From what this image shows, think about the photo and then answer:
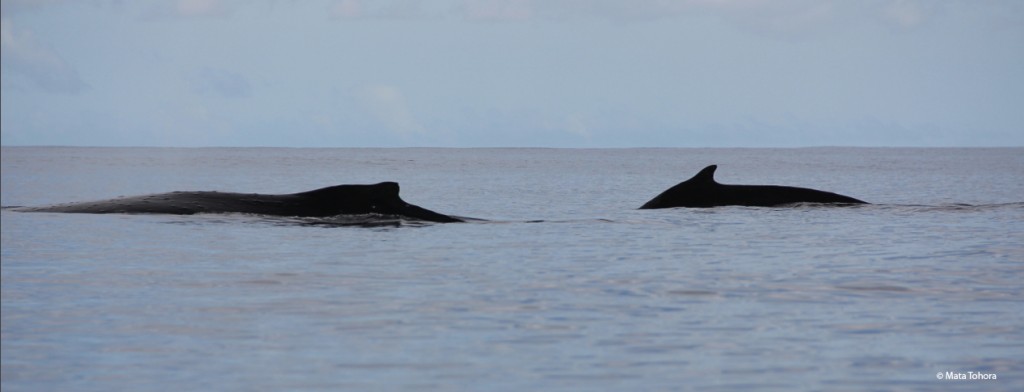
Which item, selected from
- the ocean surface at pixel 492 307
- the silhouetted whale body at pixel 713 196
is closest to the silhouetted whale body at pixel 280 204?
the ocean surface at pixel 492 307

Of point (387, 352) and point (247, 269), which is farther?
point (247, 269)

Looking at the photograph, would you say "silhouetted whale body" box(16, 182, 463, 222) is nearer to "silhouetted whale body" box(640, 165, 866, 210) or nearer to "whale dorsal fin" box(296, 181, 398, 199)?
"whale dorsal fin" box(296, 181, 398, 199)

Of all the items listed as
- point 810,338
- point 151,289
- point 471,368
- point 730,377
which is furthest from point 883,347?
point 151,289

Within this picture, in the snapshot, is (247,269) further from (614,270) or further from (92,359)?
(92,359)

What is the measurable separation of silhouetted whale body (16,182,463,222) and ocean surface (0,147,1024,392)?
0.61m

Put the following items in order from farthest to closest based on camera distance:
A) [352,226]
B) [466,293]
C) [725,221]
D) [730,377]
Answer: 1. [725,221]
2. [352,226]
3. [466,293]
4. [730,377]

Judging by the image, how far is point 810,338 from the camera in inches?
474

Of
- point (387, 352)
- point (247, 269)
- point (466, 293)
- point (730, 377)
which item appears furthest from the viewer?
point (247, 269)

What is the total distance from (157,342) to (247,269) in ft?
19.5
